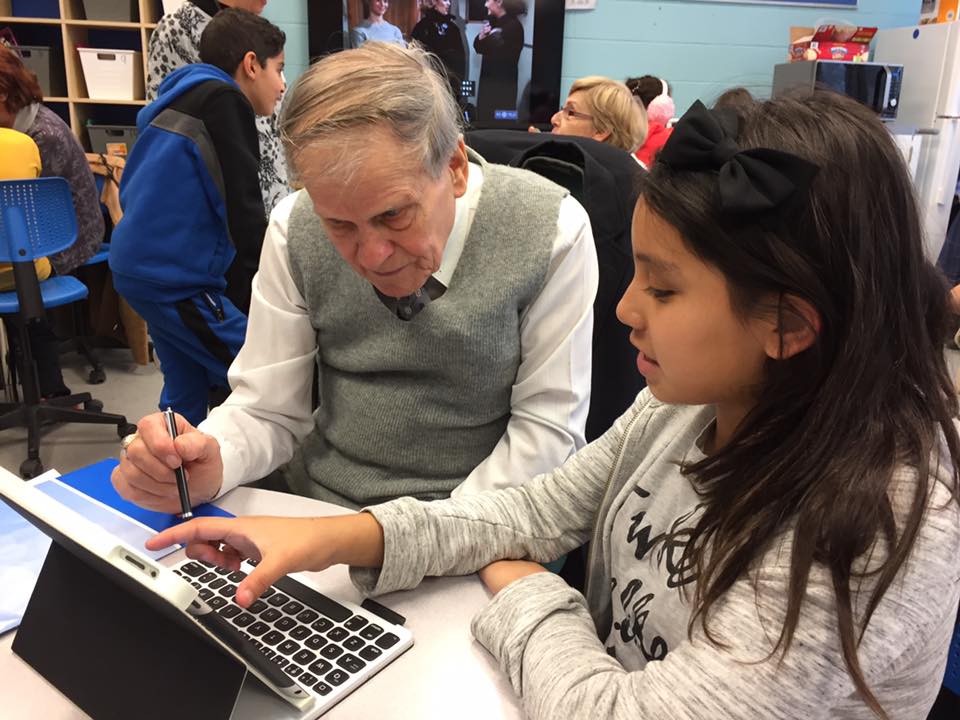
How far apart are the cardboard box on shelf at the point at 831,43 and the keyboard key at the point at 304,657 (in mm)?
4172

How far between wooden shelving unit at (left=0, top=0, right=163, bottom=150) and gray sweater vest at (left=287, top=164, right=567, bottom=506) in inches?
138

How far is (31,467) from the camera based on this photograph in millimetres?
2633

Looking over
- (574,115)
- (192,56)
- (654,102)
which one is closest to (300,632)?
(192,56)

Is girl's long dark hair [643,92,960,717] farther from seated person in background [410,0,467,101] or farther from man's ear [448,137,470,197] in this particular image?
seated person in background [410,0,467,101]

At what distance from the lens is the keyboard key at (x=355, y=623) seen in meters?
0.77

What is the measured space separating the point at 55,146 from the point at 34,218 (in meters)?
0.52

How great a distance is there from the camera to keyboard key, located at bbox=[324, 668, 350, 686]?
695mm

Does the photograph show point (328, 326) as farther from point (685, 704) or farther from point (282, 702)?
point (685, 704)

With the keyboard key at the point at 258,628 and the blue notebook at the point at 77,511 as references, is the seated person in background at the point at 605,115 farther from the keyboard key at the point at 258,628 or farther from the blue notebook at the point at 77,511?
the keyboard key at the point at 258,628

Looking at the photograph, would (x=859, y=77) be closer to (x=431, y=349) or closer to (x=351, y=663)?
(x=431, y=349)

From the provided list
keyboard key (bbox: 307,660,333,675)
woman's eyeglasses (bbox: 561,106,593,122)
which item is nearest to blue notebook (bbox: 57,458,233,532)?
Answer: keyboard key (bbox: 307,660,333,675)

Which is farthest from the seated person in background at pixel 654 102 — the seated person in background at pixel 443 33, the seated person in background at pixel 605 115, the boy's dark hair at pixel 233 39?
the boy's dark hair at pixel 233 39

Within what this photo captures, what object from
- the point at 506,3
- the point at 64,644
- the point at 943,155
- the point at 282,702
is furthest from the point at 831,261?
the point at 943,155

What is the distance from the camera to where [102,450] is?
2.81 metres
